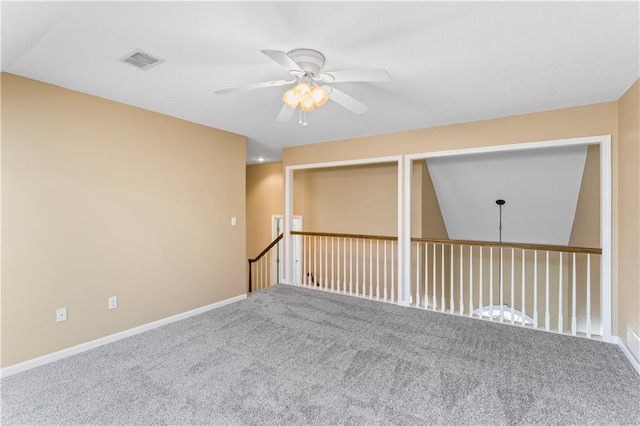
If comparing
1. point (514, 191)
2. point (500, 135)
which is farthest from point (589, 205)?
point (500, 135)

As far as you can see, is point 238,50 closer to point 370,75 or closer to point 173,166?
point 370,75

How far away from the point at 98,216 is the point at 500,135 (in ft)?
14.6

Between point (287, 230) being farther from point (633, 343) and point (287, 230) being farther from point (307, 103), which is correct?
point (633, 343)

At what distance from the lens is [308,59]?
2.06m

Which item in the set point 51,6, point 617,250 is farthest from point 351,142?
point 51,6

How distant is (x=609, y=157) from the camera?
3.06 metres


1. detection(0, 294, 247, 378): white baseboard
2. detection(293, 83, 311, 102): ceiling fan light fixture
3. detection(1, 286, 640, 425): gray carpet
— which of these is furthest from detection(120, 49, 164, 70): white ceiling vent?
detection(0, 294, 247, 378): white baseboard

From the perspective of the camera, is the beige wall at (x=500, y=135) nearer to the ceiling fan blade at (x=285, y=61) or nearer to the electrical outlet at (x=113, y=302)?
the ceiling fan blade at (x=285, y=61)

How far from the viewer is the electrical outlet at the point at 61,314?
2763 mm

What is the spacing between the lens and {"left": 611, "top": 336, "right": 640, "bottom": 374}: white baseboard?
2.52 m

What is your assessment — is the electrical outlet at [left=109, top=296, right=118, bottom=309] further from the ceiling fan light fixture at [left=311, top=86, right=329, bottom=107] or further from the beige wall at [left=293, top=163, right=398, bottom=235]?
the beige wall at [left=293, top=163, right=398, bottom=235]

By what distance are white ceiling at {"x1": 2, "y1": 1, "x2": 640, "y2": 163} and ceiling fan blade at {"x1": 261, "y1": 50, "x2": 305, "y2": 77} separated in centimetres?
14

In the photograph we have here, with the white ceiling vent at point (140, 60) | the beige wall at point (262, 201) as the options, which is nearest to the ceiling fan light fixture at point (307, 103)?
the white ceiling vent at point (140, 60)

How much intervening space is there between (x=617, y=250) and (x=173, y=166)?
484 cm
